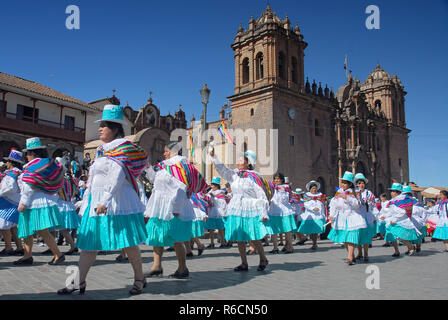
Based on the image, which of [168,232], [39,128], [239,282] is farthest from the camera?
[39,128]

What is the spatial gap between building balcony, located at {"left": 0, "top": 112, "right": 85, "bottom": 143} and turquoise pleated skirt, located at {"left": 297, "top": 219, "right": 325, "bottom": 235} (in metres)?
21.1

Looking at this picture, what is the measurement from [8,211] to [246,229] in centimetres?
502

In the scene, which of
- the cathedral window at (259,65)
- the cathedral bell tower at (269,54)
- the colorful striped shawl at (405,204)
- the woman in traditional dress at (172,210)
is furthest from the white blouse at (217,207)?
the cathedral window at (259,65)

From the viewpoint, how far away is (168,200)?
18.1ft

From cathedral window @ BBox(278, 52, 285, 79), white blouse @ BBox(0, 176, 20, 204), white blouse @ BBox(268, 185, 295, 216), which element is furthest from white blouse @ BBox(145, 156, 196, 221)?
cathedral window @ BBox(278, 52, 285, 79)

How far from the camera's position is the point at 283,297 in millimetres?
4301

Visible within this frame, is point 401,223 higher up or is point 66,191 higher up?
point 66,191

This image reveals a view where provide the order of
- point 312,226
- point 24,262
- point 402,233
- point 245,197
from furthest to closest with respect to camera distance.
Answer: point 312,226 → point 402,233 → point 245,197 → point 24,262

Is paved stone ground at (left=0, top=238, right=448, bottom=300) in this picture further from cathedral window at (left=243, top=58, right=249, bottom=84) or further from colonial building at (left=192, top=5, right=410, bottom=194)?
cathedral window at (left=243, top=58, right=249, bottom=84)

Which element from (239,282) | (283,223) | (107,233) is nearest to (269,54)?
(283,223)

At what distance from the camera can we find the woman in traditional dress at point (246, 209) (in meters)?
6.37

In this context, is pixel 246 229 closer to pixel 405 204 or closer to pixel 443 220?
pixel 405 204

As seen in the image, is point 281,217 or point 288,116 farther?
point 288,116
